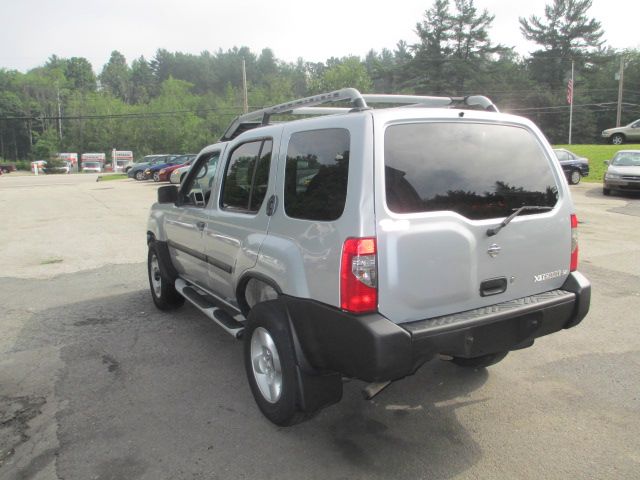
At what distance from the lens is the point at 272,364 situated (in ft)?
10.8

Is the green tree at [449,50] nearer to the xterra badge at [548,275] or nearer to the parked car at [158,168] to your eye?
the parked car at [158,168]

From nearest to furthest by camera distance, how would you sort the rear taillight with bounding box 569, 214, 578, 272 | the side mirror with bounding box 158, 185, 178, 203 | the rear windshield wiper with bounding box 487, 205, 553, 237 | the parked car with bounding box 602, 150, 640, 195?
the rear windshield wiper with bounding box 487, 205, 553, 237 → the rear taillight with bounding box 569, 214, 578, 272 → the side mirror with bounding box 158, 185, 178, 203 → the parked car with bounding box 602, 150, 640, 195

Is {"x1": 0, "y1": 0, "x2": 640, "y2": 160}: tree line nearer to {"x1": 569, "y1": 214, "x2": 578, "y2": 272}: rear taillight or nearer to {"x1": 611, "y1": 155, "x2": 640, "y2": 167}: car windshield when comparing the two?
{"x1": 611, "y1": 155, "x2": 640, "y2": 167}: car windshield

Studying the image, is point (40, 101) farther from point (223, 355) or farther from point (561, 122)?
point (223, 355)

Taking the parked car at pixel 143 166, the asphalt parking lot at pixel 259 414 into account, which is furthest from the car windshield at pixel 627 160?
the parked car at pixel 143 166

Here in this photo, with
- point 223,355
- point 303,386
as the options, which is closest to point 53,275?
point 223,355

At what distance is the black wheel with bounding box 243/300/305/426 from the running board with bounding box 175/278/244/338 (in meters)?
0.33

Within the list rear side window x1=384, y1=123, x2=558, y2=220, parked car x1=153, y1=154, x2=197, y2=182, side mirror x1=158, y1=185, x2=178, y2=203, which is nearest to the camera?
rear side window x1=384, y1=123, x2=558, y2=220

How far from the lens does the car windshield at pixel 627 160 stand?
59.0 feet

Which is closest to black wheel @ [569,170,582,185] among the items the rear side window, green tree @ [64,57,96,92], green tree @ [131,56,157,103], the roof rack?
the roof rack

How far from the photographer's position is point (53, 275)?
7.75 meters

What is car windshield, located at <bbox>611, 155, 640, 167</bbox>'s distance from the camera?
18.0 metres

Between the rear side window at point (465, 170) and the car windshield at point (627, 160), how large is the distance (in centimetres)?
1762

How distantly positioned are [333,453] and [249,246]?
4.73 ft
